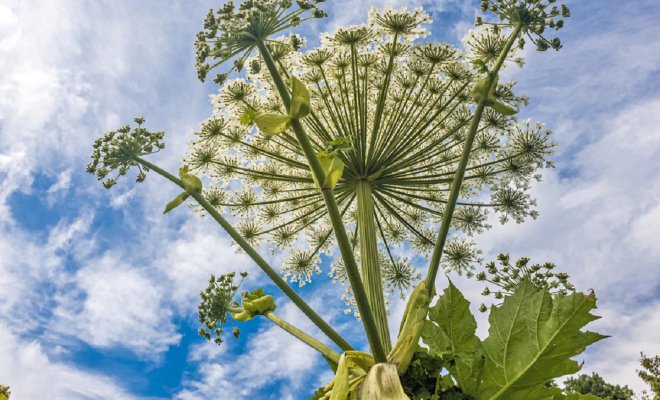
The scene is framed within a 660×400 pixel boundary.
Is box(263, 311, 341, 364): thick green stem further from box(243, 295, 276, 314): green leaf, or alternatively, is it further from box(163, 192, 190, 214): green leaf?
box(163, 192, 190, 214): green leaf

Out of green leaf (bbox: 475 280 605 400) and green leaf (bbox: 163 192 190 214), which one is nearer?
green leaf (bbox: 475 280 605 400)

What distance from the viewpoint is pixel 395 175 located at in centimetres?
853

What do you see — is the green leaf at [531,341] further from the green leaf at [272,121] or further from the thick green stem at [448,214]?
the green leaf at [272,121]

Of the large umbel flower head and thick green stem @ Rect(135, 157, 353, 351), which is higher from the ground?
the large umbel flower head

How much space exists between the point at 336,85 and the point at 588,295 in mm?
6923

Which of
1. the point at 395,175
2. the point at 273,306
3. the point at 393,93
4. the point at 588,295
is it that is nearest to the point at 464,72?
the point at 393,93

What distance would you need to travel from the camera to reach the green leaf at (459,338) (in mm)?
3191

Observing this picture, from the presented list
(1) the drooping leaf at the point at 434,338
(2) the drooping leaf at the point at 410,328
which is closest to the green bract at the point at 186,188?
(2) the drooping leaf at the point at 410,328

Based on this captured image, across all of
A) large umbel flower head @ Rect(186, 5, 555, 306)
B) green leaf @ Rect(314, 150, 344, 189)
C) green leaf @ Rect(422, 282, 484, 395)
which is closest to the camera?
green leaf @ Rect(422, 282, 484, 395)

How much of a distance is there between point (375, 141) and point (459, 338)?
5186 millimetres

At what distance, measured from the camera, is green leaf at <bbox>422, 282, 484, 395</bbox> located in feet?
10.5

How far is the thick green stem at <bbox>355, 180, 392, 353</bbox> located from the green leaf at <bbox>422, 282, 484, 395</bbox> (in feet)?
5.68

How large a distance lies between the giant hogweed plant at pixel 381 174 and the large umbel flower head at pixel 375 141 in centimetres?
3

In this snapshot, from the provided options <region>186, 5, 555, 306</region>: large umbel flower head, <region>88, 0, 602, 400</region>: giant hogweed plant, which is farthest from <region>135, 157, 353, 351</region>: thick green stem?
<region>186, 5, 555, 306</region>: large umbel flower head
